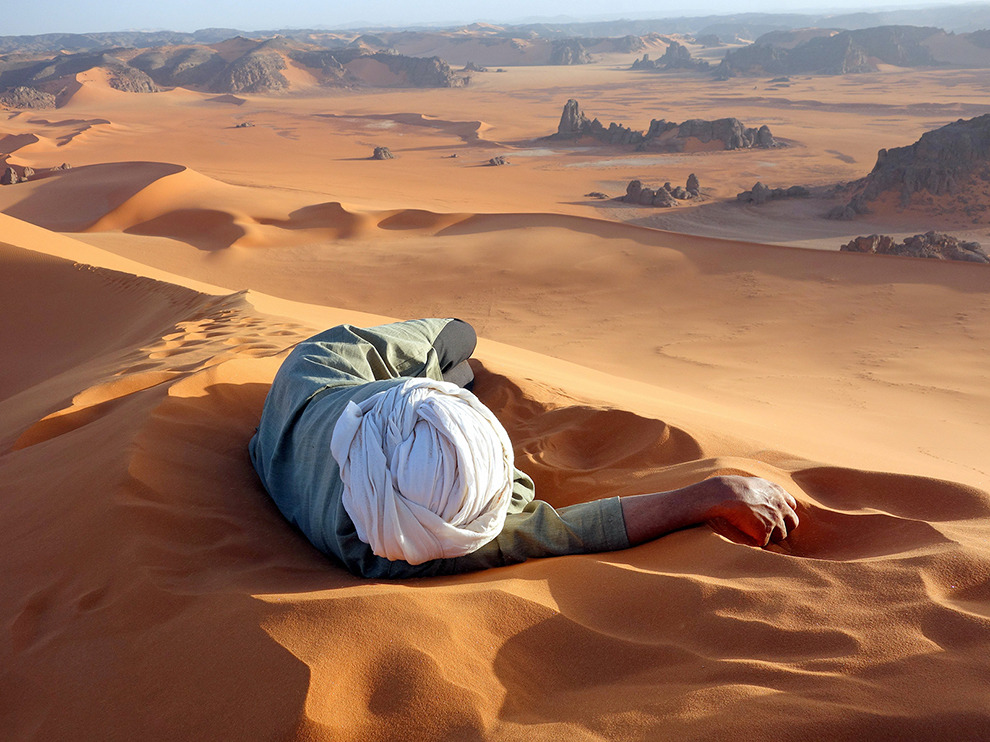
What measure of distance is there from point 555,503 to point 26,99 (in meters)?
48.6

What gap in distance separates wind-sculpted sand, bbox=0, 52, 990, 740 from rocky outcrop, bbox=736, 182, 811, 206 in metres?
7.52

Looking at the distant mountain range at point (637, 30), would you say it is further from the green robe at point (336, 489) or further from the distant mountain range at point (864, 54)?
the green robe at point (336, 489)

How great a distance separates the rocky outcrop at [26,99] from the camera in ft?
131

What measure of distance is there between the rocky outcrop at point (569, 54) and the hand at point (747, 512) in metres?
82.1

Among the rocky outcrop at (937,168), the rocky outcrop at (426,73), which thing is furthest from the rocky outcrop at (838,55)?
the rocky outcrop at (937,168)

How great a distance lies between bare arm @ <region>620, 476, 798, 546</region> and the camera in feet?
6.89

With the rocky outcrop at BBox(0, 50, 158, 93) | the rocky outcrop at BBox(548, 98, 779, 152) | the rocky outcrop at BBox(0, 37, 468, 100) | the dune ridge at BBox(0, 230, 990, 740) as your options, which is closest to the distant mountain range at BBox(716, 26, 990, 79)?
the rocky outcrop at BBox(0, 37, 468, 100)

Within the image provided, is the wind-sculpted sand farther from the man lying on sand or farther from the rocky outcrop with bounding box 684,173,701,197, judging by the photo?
the rocky outcrop with bounding box 684,173,701,197

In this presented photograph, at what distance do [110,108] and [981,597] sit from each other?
48.5 m

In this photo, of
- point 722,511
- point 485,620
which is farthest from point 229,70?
point 485,620

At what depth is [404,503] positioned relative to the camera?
186 cm

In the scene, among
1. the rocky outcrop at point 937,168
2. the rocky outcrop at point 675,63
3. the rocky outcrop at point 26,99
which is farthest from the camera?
the rocky outcrop at point 675,63

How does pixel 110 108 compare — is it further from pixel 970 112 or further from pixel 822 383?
pixel 822 383

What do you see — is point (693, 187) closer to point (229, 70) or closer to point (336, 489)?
point (336, 489)
